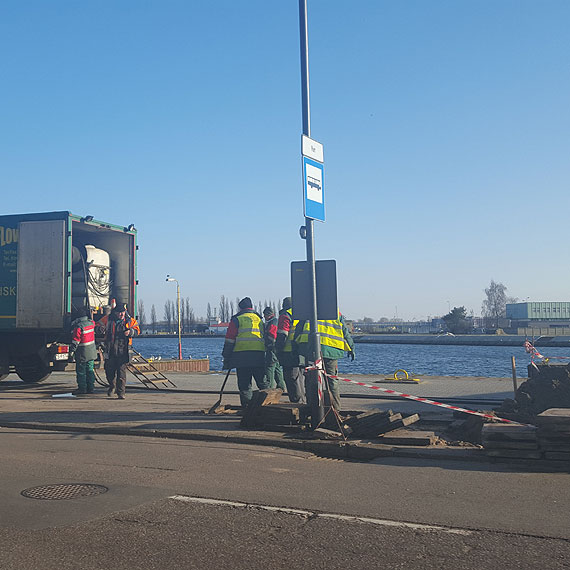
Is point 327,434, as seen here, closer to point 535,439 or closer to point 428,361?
point 535,439

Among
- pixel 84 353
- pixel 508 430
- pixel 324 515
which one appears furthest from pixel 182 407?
pixel 324 515

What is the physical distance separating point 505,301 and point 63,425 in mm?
166989

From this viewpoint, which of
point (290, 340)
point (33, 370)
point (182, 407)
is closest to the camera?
point (290, 340)

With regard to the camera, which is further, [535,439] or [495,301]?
[495,301]

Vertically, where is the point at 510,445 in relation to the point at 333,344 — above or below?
below

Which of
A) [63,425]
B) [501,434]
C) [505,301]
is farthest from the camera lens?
[505,301]

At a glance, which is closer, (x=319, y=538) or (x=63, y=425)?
(x=319, y=538)

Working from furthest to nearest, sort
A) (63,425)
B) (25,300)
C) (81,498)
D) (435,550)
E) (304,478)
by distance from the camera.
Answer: (25,300) → (63,425) → (304,478) → (81,498) → (435,550)

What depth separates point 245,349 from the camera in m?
11.4

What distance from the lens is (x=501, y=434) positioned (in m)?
7.56

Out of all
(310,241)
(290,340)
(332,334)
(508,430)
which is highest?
(310,241)

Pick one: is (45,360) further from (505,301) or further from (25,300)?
(505,301)

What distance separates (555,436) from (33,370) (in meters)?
14.5

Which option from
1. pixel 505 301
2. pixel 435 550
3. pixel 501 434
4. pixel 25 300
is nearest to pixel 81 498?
pixel 435 550
